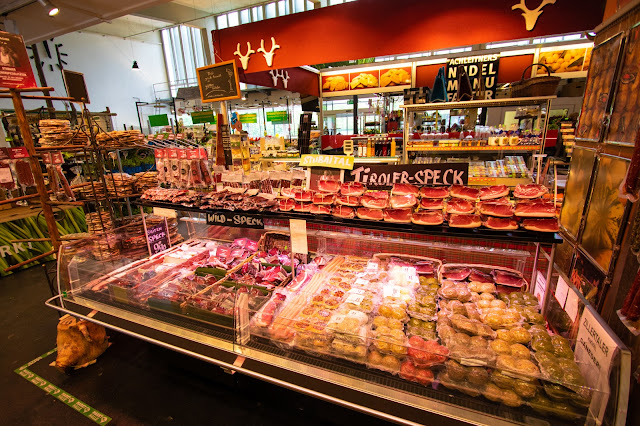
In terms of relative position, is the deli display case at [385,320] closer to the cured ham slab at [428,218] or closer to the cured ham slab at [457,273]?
the cured ham slab at [457,273]

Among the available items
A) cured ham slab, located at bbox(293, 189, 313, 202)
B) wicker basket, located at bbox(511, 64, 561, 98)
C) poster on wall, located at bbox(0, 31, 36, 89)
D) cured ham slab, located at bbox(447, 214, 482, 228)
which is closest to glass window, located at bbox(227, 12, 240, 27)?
poster on wall, located at bbox(0, 31, 36, 89)

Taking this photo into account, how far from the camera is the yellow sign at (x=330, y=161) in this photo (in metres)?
2.55

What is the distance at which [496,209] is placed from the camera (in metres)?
1.88

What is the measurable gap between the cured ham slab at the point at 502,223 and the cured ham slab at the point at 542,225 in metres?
0.06

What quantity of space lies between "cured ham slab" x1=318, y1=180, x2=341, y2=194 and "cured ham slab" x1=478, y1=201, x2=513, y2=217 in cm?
108

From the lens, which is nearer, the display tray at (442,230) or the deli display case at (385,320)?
the deli display case at (385,320)

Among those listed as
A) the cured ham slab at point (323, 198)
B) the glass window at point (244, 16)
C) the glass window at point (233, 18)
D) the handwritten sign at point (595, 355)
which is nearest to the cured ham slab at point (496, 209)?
the handwritten sign at point (595, 355)

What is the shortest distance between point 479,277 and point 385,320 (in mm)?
968

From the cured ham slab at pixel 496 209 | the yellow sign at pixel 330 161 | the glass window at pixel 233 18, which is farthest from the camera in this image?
the glass window at pixel 233 18

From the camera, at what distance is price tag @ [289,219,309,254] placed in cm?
235

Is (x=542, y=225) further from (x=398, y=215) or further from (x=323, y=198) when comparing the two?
(x=323, y=198)

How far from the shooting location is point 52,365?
3.03 meters

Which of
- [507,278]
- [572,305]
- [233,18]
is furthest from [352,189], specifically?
[233,18]

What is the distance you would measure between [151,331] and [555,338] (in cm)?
286
